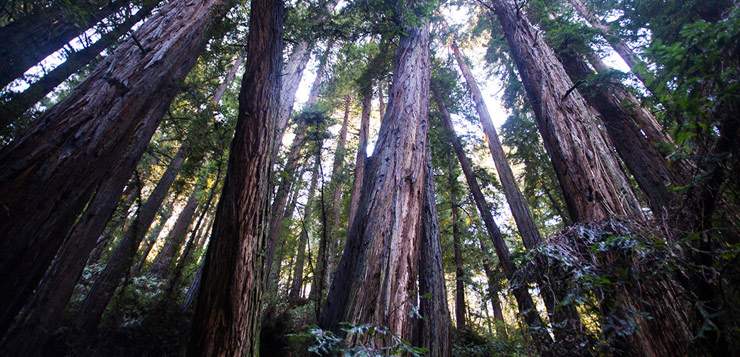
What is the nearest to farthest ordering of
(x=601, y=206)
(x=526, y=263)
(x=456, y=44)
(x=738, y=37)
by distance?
(x=738, y=37) < (x=526, y=263) < (x=601, y=206) < (x=456, y=44)

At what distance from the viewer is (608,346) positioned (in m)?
1.90

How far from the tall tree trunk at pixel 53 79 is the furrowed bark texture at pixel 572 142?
6.46 metres

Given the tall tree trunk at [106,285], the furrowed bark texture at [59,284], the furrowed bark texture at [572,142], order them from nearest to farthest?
the furrowed bark texture at [572,142] → the furrowed bark texture at [59,284] → the tall tree trunk at [106,285]

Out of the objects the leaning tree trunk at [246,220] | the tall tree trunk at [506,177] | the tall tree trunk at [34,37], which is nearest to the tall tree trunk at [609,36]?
the tall tree trunk at [506,177]

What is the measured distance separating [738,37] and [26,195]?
174 inches

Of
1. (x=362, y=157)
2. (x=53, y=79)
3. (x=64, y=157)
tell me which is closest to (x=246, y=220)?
(x=64, y=157)

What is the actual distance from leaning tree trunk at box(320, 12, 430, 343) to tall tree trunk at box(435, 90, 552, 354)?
42.2 inches

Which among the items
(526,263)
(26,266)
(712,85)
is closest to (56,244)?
(26,266)

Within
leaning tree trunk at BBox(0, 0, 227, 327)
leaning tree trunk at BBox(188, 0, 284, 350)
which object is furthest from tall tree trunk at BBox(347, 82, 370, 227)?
leaning tree trunk at BBox(188, 0, 284, 350)

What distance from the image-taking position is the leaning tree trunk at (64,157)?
7.84 feet

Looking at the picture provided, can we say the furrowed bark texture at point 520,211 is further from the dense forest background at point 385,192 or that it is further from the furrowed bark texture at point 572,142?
the furrowed bark texture at point 572,142

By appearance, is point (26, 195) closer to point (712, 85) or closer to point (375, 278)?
point (375, 278)

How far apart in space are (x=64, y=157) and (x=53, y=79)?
14.5 ft

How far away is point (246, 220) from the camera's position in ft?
8.09
